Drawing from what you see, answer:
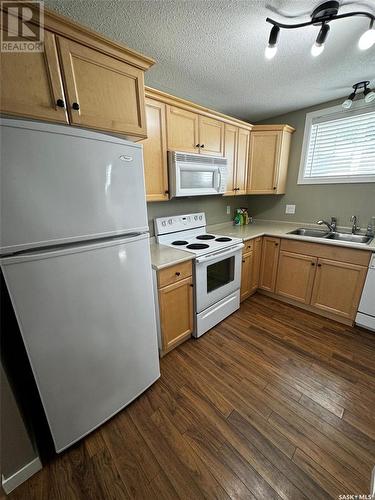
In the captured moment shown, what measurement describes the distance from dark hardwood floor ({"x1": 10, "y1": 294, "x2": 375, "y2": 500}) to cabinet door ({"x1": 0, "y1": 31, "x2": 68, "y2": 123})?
184 centimetres

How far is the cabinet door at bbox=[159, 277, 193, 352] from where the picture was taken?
1.67m

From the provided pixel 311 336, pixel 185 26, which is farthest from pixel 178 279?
pixel 185 26

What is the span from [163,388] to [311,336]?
1561 mm

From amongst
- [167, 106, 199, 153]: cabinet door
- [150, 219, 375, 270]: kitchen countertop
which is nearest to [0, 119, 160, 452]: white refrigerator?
[150, 219, 375, 270]: kitchen countertop

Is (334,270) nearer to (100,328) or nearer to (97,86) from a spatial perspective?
(100,328)

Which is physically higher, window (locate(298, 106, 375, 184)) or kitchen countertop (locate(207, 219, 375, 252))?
window (locate(298, 106, 375, 184))

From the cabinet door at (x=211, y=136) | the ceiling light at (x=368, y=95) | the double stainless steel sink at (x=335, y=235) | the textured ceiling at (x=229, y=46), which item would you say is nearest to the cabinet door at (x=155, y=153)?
the textured ceiling at (x=229, y=46)

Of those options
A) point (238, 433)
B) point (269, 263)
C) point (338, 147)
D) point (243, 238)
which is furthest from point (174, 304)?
point (338, 147)

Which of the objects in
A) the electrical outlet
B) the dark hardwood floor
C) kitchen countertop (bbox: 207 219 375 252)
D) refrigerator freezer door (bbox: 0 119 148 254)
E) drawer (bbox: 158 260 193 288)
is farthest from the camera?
the electrical outlet

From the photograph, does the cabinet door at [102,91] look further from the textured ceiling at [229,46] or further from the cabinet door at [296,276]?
the cabinet door at [296,276]

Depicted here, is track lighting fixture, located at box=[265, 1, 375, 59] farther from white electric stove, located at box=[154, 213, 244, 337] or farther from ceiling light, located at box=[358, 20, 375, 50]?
white electric stove, located at box=[154, 213, 244, 337]

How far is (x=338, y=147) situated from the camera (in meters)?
2.41

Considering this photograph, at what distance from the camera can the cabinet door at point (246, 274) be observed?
2463 millimetres

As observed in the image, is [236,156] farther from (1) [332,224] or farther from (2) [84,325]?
(2) [84,325]
